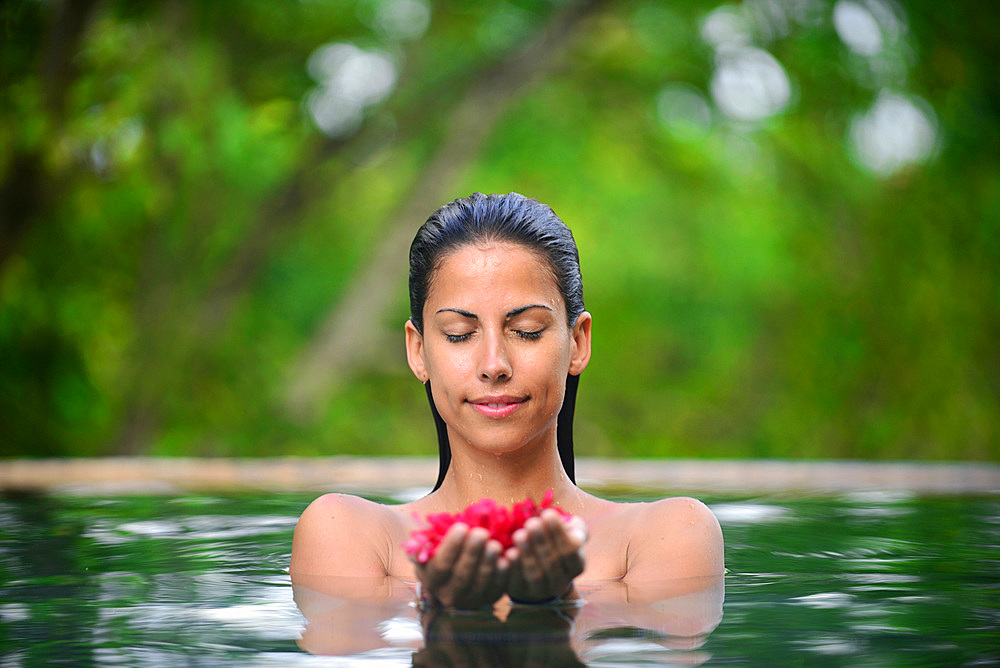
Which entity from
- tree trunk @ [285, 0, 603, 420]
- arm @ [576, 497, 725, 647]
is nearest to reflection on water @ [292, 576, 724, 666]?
arm @ [576, 497, 725, 647]

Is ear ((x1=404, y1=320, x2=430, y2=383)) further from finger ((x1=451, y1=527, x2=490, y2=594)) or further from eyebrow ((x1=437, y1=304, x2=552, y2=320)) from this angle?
finger ((x1=451, y1=527, x2=490, y2=594))

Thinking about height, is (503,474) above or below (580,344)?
below

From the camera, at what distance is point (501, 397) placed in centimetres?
215

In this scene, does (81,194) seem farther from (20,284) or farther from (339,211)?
(339,211)

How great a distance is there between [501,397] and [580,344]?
34cm

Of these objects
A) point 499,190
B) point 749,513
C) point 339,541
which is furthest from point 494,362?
point 499,190

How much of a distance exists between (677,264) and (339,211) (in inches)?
154

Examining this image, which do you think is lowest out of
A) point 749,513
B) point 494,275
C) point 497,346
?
point 749,513

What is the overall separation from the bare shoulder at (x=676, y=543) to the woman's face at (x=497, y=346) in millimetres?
293

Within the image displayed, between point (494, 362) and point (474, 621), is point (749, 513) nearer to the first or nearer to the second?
point (494, 362)

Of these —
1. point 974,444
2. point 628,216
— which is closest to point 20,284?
point 628,216

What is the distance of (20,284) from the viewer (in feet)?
29.2

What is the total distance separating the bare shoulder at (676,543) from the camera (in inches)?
86.0

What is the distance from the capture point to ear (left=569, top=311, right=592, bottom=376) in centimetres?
239
